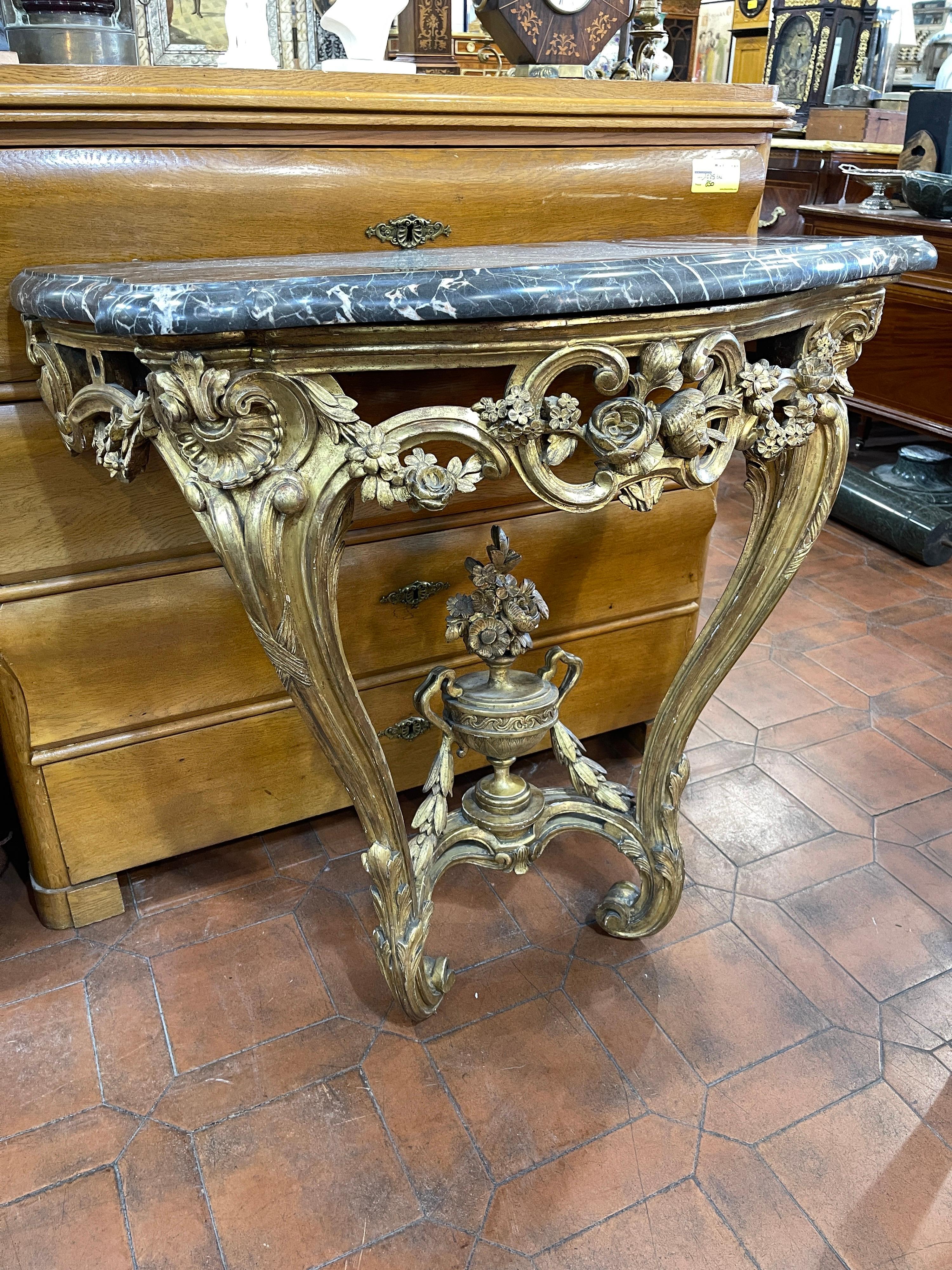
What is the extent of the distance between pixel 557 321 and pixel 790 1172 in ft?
4.06

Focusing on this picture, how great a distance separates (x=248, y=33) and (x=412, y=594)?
37.9 inches

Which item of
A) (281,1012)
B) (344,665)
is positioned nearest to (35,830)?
(281,1012)

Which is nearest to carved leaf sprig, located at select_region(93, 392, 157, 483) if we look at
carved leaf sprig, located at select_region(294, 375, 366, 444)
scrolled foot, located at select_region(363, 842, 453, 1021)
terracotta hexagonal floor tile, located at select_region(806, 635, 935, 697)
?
carved leaf sprig, located at select_region(294, 375, 366, 444)

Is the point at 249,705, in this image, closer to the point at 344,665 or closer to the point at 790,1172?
the point at 344,665

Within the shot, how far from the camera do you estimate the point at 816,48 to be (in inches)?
219

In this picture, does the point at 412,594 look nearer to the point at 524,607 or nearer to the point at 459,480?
the point at 524,607

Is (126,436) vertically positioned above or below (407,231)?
below

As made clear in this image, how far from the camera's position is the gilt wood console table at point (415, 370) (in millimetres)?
949

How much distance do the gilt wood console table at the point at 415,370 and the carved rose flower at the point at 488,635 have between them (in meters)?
0.29

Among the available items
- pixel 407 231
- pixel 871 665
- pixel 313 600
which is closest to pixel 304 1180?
pixel 313 600

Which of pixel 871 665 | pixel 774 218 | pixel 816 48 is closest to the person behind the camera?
pixel 871 665

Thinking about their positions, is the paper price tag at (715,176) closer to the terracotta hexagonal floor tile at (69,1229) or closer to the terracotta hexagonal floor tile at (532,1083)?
the terracotta hexagonal floor tile at (532,1083)

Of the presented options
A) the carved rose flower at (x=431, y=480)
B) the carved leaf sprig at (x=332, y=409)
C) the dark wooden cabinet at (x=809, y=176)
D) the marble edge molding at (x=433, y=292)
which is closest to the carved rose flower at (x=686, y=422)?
the marble edge molding at (x=433, y=292)

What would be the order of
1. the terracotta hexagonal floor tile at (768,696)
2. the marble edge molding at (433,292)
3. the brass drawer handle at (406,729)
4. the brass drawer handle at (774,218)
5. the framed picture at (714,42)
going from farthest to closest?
the framed picture at (714,42) < the brass drawer handle at (774,218) < the terracotta hexagonal floor tile at (768,696) < the brass drawer handle at (406,729) < the marble edge molding at (433,292)
